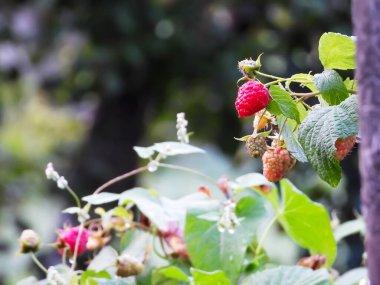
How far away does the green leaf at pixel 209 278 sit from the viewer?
1.79ft

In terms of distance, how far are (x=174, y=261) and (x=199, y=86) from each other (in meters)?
1.91

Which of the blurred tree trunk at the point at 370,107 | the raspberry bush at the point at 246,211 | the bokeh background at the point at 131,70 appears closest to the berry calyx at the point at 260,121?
the raspberry bush at the point at 246,211

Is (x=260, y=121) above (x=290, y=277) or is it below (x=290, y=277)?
above

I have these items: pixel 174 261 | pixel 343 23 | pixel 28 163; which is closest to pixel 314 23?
pixel 343 23

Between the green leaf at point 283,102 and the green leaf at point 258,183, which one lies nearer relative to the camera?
the green leaf at point 283,102

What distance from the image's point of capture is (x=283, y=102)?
507mm

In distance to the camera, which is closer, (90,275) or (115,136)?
(90,275)

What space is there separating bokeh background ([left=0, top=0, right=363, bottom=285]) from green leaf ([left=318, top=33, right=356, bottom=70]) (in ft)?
4.94

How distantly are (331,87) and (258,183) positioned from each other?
15 centimetres

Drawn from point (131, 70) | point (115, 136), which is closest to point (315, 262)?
point (131, 70)

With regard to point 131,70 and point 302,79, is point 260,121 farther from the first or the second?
point 131,70

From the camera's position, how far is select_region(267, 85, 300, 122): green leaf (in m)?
0.51

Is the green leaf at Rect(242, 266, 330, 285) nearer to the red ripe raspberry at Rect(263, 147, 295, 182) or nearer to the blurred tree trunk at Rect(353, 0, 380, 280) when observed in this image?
the red ripe raspberry at Rect(263, 147, 295, 182)

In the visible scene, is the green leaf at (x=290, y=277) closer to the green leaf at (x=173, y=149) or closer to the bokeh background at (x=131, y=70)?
the green leaf at (x=173, y=149)
